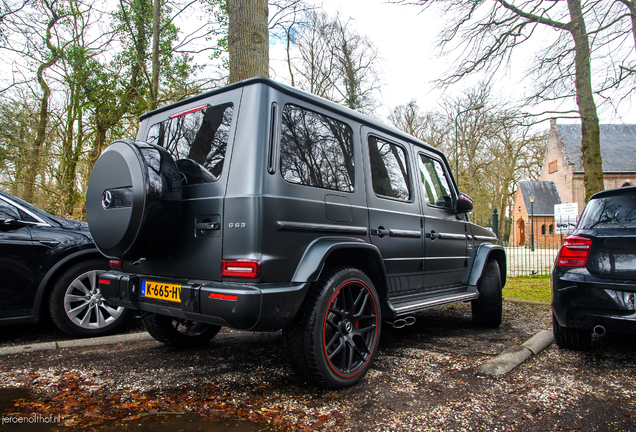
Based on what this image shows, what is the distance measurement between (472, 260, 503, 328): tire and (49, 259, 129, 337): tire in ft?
13.0

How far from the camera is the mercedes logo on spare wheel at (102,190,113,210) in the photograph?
8.98ft

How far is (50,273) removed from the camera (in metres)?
4.00

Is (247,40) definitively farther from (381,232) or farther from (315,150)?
(381,232)

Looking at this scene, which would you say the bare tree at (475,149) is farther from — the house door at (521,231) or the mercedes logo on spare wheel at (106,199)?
the mercedes logo on spare wheel at (106,199)

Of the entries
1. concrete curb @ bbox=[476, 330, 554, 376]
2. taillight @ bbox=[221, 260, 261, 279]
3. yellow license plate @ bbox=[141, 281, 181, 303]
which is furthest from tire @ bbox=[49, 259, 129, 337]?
concrete curb @ bbox=[476, 330, 554, 376]

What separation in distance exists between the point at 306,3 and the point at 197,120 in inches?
391

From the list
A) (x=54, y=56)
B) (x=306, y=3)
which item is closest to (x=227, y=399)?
(x=306, y=3)

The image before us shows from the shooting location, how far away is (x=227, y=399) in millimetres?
2592

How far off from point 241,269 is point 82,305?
2623mm

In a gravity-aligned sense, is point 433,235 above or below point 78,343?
above

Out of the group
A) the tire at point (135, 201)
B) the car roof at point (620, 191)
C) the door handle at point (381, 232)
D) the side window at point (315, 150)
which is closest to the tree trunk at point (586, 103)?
the car roof at point (620, 191)

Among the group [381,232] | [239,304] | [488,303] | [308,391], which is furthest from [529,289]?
[239,304]

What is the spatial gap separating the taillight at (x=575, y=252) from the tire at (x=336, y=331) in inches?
69.1

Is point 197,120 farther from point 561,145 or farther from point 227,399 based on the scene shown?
point 561,145
